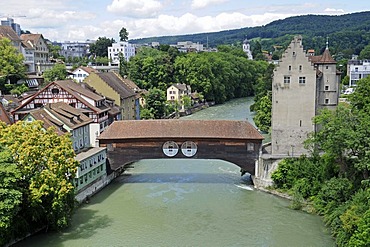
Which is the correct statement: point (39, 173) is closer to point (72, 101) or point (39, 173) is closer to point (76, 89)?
point (72, 101)

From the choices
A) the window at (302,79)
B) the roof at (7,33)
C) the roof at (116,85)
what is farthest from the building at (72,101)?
the roof at (7,33)

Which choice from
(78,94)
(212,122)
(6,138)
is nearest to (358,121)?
(212,122)

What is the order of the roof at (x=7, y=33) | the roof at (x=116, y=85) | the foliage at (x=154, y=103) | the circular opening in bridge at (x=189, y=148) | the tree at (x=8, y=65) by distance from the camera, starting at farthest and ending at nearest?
the roof at (x=7, y=33)
the foliage at (x=154, y=103)
the tree at (x=8, y=65)
the roof at (x=116, y=85)
the circular opening in bridge at (x=189, y=148)

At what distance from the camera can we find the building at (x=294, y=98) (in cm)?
2738

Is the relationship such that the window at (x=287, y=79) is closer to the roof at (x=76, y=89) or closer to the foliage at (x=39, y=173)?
the foliage at (x=39, y=173)

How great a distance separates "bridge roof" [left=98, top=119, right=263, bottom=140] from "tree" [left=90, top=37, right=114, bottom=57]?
71288 millimetres

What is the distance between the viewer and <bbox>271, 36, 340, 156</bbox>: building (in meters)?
27.4

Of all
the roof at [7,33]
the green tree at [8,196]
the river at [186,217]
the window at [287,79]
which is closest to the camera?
the green tree at [8,196]

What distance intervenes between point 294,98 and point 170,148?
26.1 ft

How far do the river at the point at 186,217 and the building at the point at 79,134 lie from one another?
1.24 m

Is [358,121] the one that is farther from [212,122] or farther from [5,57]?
[5,57]

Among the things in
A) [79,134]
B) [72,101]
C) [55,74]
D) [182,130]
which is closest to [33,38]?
[55,74]

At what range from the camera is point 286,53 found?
27.4 metres

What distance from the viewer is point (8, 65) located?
1873 inches
